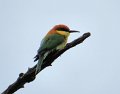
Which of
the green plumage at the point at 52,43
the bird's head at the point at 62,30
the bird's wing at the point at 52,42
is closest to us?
the green plumage at the point at 52,43

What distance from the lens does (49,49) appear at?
3.54 meters

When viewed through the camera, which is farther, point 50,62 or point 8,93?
point 50,62

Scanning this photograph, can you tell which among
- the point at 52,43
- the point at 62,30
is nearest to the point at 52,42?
the point at 52,43

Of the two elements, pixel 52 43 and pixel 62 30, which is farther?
pixel 62 30

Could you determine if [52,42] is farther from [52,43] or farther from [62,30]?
[62,30]

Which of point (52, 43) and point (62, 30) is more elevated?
point (62, 30)

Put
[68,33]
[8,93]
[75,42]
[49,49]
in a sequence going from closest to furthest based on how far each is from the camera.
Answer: [8,93], [75,42], [49,49], [68,33]

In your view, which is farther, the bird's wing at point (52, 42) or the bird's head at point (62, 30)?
the bird's head at point (62, 30)

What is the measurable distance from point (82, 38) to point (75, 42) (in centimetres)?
8

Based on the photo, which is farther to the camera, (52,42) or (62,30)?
(62,30)

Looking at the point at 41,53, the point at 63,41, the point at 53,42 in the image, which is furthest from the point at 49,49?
the point at 63,41

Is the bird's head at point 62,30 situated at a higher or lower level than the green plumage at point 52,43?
higher

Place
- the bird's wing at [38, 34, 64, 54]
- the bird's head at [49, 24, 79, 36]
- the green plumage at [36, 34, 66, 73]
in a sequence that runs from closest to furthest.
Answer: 1. the green plumage at [36, 34, 66, 73]
2. the bird's wing at [38, 34, 64, 54]
3. the bird's head at [49, 24, 79, 36]

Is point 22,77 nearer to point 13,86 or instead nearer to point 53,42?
point 13,86
